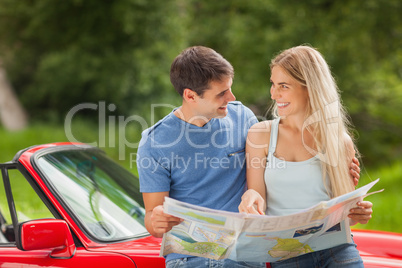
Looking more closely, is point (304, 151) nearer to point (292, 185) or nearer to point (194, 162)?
point (292, 185)

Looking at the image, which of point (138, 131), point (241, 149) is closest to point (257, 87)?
point (138, 131)

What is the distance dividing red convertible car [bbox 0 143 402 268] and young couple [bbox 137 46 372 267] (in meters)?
0.33

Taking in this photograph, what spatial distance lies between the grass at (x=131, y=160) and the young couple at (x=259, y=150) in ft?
13.9

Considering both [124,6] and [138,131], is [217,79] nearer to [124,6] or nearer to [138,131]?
[124,6]

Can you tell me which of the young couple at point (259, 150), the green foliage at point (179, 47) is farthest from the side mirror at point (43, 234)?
the green foliage at point (179, 47)

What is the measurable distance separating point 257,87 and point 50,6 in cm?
587

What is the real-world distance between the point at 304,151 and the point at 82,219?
4.07 feet

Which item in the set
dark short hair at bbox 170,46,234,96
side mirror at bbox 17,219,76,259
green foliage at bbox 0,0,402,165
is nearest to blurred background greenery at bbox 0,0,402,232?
green foliage at bbox 0,0,402,165

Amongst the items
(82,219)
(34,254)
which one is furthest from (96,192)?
(34,254)

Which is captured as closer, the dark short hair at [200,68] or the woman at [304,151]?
the woman at [304,151]

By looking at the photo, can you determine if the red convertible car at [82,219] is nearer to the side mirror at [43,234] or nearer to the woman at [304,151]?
the side mirror at [43,234]

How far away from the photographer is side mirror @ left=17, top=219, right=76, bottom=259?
2.50 metres

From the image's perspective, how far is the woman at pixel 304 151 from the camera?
2.40 metres

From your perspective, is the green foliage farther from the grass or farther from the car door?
the car door
